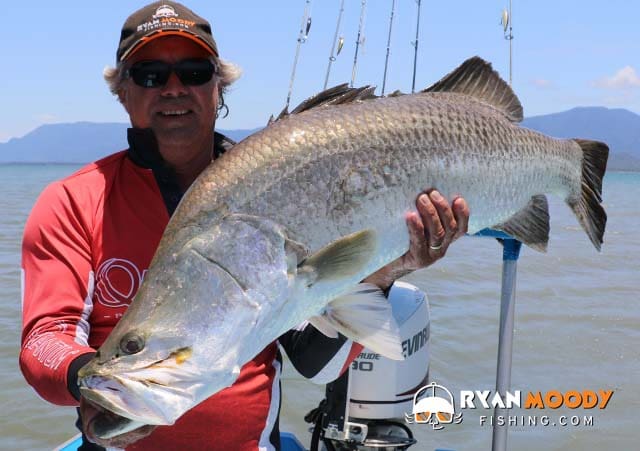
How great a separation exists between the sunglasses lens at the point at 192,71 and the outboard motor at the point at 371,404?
1.65 m

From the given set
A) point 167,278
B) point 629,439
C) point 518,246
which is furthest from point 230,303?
point 629,439

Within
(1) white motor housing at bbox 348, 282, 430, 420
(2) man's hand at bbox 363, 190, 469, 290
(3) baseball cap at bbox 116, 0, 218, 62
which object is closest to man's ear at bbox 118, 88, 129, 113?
(3) baseball cap at bbox 116, 0, 218, 62

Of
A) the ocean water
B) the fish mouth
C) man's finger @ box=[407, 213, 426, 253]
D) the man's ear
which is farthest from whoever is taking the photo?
the ocean water

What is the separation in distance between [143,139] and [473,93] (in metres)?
1.30

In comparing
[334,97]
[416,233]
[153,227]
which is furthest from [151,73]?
[416,233]

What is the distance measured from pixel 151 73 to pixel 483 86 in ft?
4.19

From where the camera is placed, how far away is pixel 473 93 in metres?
2.77

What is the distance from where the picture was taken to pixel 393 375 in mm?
3717

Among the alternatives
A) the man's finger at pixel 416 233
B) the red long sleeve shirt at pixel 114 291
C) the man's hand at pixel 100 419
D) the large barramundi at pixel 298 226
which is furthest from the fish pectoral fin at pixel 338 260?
the red long sleeve shirt at pixel 114 291

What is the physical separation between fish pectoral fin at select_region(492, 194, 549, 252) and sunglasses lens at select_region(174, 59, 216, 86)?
4.21 feet

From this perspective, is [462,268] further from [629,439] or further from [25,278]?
[25,278]

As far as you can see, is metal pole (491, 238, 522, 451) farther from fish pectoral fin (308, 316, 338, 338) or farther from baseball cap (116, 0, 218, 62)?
baseball cap (116, 0, 218, 62)

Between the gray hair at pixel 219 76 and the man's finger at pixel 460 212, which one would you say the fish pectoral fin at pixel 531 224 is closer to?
the man's finger at pixel 460 212

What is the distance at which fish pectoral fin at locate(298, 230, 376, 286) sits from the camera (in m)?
1.98
